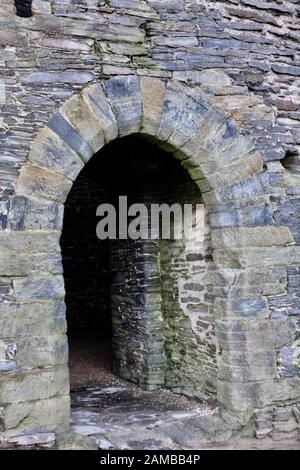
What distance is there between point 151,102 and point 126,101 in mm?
230

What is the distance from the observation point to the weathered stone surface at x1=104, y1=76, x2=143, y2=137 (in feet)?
14.2

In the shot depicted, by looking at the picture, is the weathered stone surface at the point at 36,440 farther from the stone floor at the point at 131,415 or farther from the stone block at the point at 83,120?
the stone block at the point at 83,120

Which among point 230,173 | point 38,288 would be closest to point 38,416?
point 38,288

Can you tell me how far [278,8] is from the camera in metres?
5.05

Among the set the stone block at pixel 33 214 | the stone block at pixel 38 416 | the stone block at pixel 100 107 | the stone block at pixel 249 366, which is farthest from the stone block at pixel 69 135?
the stone block at pixel 249 366

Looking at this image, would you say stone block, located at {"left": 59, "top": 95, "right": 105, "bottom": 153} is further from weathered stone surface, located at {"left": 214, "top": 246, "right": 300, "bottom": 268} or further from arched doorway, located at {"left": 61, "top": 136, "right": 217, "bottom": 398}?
weathered stone surface, located at {"left": 214, "top": 246, "right": 300, "bottom": 268}

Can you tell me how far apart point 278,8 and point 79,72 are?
7.07ft

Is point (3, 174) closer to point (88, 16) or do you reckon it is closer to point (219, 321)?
point (88, 16)

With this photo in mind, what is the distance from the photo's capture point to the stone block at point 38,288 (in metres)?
3.92

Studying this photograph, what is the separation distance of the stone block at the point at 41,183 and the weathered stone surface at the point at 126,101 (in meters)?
0.71

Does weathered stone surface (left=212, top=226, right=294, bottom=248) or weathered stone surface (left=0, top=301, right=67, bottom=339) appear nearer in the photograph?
weathered stone surface (left=0, top=301, right=67, bottom=339)

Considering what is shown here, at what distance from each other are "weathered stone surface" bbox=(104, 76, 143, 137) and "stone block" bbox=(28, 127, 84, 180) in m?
0.51

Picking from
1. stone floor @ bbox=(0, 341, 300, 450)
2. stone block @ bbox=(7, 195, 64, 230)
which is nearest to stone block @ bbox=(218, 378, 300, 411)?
stone floor @ bbox=(0, 341, 300, 450)
